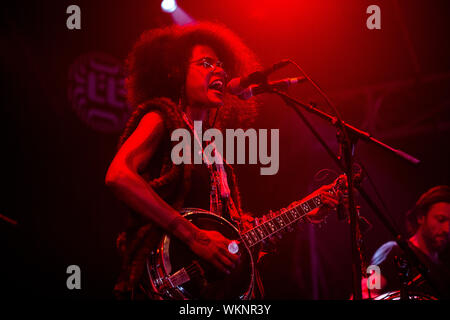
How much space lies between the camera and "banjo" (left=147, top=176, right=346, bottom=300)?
208cm

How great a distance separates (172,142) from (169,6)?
1.25 meters

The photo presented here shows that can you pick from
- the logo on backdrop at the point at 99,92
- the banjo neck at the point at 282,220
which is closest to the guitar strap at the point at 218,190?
the banjo neck at the point at 282,220

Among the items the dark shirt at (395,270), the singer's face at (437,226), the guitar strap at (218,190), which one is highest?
the guitar strap at (218,190)

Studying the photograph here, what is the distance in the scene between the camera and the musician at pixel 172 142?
2.14 m

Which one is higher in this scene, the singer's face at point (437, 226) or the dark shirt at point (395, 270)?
the singer's face at point (437, 226)

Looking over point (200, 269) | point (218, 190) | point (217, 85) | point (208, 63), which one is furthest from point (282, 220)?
point (208, 63)

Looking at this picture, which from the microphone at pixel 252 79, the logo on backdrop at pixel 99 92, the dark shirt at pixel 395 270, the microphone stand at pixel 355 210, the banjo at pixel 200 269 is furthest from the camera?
the dark shirt at pixel 395 270

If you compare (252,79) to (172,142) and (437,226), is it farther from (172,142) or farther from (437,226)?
(437,226)

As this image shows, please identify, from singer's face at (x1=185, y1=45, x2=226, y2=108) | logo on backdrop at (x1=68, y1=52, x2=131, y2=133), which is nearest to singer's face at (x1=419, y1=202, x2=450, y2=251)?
singer's face at (x1=185, y1=45, x2=226, y2=108)

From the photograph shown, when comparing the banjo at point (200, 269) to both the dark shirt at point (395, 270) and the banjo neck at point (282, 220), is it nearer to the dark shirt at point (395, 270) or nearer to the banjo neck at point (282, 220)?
the banjo neck at point (282, 220)

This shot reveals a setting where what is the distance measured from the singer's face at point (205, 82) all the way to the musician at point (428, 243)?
1.69 m

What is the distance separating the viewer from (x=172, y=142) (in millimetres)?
2373

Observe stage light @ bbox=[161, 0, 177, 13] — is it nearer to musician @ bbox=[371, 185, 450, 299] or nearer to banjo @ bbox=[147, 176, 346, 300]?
banjo @ bbox=[147, 176, 346, 300]
